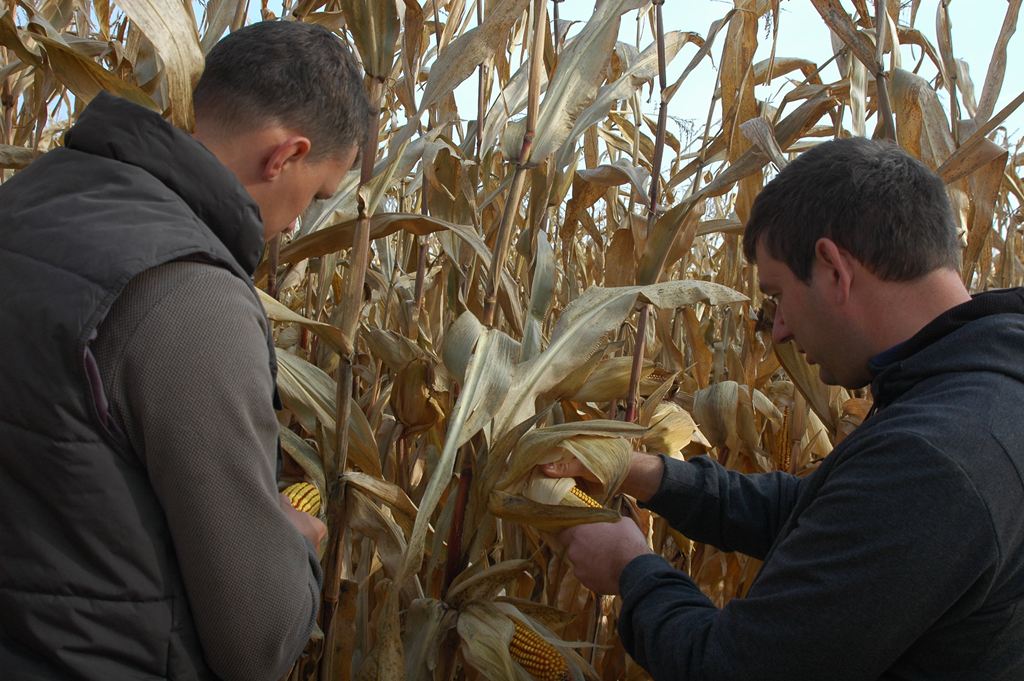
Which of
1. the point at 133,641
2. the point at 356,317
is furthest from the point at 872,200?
the point at 133,641

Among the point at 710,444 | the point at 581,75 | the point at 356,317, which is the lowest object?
the point at 710,444

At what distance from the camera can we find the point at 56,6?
2.94m

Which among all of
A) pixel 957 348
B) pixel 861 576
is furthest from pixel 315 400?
pixel 957 348

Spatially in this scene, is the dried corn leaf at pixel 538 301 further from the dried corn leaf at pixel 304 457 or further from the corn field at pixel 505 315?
the dried corn leaf at pixel 304 457

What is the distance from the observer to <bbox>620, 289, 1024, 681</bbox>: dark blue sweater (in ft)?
4.30

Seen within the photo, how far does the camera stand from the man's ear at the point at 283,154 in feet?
4.45

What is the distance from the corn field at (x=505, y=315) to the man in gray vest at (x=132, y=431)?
1.48ft

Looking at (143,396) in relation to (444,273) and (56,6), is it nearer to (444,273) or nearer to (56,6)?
(444,273)

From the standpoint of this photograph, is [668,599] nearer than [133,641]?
No

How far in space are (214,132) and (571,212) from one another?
1.60 m

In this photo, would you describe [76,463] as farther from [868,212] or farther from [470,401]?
[868,212]

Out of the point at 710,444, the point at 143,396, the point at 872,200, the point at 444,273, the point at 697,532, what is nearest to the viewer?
the point at 143,396

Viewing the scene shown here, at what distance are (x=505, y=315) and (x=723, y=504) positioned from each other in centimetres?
71

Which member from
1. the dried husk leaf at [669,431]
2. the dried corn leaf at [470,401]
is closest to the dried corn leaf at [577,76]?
the dried corn leaf at [470,401]
